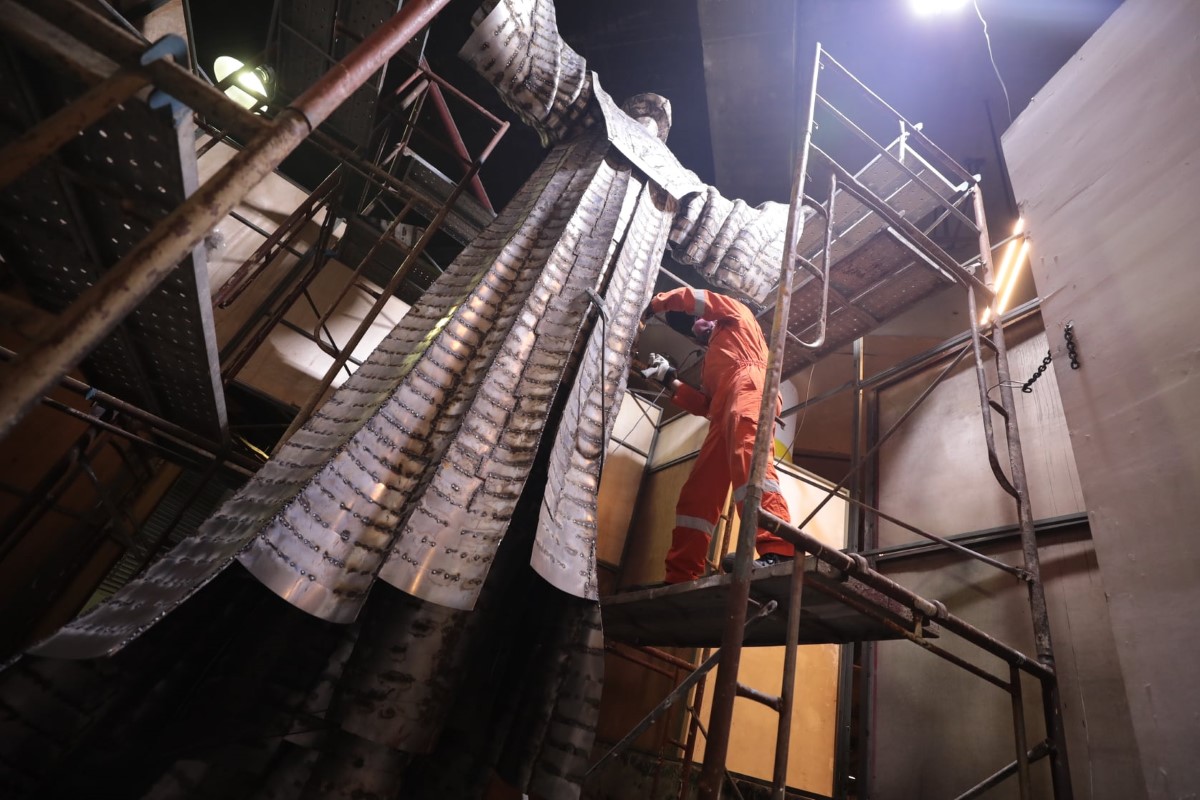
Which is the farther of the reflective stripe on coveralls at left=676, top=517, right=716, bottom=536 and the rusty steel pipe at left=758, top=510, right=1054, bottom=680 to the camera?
the reflective stripe on coveralls at left=676, top=517, right=716, bottom=536

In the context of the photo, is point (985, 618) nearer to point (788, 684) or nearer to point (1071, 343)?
point (1071, 343)

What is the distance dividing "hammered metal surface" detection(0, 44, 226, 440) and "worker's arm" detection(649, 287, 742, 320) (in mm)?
3016

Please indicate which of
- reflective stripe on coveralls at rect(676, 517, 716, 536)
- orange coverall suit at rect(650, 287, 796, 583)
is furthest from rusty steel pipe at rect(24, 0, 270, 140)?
reflective stripe on coveralls at rect(676, 517, 716, 536)

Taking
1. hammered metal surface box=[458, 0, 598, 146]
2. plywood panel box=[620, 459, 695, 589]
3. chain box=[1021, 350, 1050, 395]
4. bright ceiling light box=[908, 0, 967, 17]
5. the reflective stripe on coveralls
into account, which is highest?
bright ceiling light box=[908, 0, 967, 17]

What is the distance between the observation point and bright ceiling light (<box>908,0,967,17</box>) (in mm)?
5986

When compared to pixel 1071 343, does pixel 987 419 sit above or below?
below

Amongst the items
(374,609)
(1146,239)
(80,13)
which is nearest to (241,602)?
(374,609)

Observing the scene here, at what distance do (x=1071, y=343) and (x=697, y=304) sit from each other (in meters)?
2.34

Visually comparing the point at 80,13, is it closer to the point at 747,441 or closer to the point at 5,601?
the point at 747,441

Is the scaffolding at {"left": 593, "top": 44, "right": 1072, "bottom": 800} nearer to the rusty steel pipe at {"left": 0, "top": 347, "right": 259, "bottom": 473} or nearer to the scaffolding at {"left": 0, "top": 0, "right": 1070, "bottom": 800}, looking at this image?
the scaffolding at {"left": 0, "top": 0, "right": 1070, "bottom": 800}

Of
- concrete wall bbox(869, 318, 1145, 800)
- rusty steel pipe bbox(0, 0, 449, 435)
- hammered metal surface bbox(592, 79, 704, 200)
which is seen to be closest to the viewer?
rusty steel pipe bbox(0, 0, 449, 435)

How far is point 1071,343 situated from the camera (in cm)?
312

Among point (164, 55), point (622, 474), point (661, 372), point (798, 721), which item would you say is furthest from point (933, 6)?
point (164, 55)

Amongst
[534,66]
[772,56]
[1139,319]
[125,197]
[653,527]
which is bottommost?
[125,197]
